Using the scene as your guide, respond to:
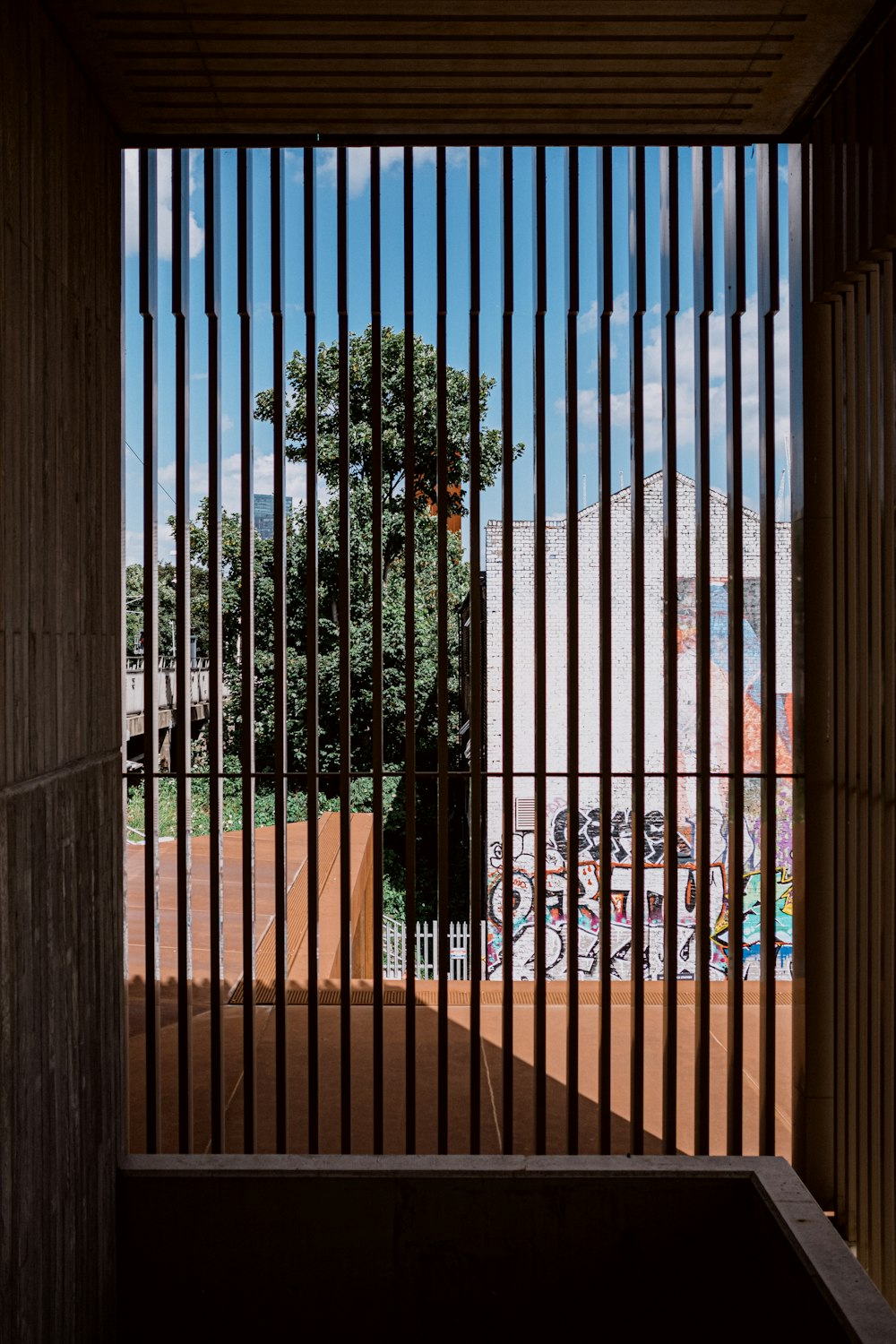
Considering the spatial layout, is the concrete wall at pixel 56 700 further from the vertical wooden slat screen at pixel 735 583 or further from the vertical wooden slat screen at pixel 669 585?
the vertical wooden slat screen at pixel 735 583

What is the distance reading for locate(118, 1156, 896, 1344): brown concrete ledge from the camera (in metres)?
3.39

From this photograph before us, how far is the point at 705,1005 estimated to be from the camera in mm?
4242

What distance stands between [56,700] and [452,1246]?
2147mm

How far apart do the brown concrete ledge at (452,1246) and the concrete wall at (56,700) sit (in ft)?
1.00

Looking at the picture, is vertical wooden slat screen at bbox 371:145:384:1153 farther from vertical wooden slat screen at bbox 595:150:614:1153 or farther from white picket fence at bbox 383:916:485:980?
white picket fence at bbox 383:916:485:980

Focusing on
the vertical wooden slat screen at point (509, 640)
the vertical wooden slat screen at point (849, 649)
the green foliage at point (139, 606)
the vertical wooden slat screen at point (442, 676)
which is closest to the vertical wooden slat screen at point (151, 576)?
the vertical wooden slat screen at point (509, 640)

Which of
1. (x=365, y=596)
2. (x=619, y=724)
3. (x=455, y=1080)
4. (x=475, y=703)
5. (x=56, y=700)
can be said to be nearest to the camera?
(x=56, y=700)

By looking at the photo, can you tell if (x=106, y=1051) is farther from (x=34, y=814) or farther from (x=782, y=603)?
(x=782, y=603)

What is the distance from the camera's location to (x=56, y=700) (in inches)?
124

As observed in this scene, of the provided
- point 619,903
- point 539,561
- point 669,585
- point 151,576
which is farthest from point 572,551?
point 619,903
